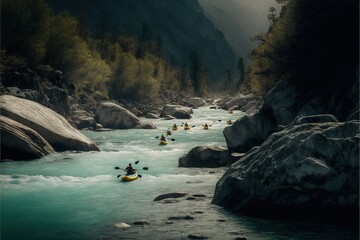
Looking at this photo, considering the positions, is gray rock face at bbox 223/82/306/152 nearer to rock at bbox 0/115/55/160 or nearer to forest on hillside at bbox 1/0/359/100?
forest on hillside at bbox 1/0/359/100

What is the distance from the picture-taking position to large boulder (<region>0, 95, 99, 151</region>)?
28.8 m

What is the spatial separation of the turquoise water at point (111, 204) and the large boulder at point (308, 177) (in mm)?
512

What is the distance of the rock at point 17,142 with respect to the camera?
1038 inches

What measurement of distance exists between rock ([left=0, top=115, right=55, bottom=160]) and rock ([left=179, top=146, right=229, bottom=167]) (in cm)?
986

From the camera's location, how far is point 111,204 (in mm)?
17484

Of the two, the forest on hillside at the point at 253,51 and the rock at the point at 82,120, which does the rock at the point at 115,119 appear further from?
the forest on hillside at the point at 253,51

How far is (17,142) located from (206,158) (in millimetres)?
12032

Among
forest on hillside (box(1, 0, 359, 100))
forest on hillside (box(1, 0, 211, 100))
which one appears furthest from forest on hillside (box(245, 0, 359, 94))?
forest on hillside (box(1, 0, 211, 100))

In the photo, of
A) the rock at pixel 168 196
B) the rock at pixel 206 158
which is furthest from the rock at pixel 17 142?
the rock at pixel 168 196

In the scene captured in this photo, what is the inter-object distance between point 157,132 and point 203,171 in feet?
71.9

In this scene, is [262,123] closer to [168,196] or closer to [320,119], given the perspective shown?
[320,119]

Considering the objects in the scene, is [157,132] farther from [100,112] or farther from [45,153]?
[45,153]

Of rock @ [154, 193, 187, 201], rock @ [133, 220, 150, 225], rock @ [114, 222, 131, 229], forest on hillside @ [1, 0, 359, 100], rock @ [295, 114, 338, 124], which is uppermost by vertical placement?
forest on hillside @ [1, 0, 359, 100]

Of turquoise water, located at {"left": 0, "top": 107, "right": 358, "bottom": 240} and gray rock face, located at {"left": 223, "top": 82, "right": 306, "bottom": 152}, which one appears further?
gray rock face, located at {"left": 223, "top": 82, "right": 306, "bottom": 152}
